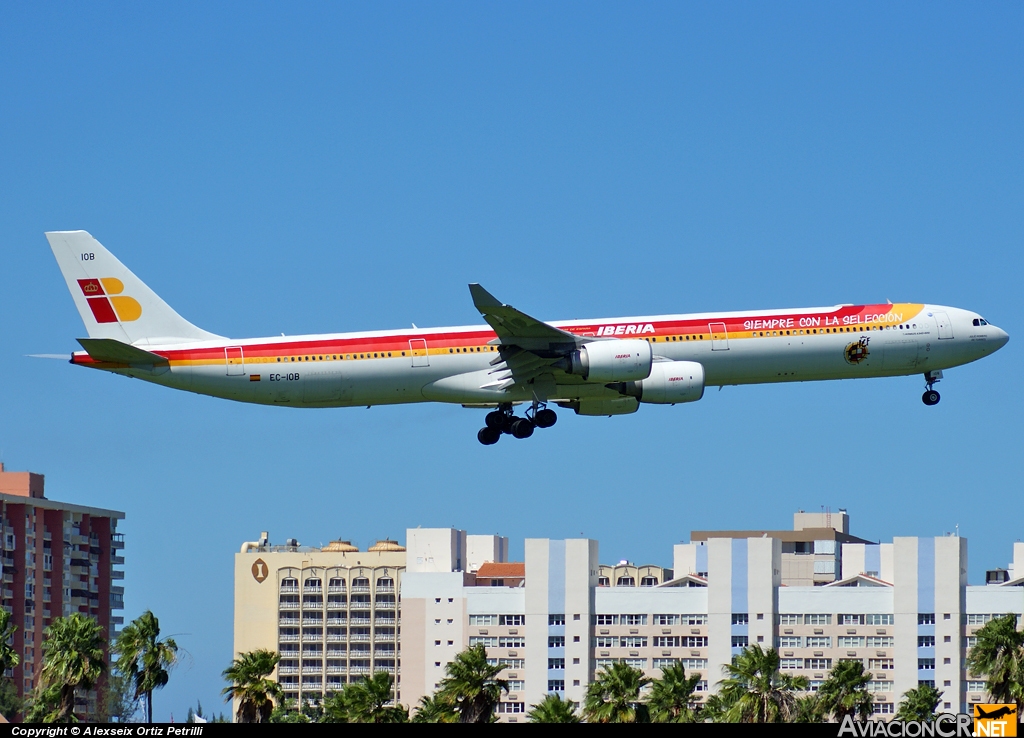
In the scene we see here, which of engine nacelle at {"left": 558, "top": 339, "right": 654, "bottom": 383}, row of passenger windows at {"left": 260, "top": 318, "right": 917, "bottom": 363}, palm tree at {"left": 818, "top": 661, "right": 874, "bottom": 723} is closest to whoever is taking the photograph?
row of passenger windows at {"left": 260, "top": 318, "right": 917, "bottom": 363}

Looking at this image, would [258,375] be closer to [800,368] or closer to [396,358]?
[396,358]

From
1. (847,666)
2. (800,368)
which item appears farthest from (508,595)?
(800,368)

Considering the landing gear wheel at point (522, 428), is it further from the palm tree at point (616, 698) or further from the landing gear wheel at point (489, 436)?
the palm tree at point (616, 698)

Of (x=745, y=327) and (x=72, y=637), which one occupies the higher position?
(x=745, y=327)

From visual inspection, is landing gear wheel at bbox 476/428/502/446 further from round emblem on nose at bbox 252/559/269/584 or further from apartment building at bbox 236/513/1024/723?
round emblem on nose at bbox 252/559/269/584

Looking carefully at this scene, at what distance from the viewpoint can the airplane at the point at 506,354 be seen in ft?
Result: 219

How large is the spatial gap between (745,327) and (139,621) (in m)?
28.9

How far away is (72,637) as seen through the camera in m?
72.4

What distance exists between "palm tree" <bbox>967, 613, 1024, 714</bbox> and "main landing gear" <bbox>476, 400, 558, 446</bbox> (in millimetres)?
21993

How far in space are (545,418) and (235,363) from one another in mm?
13126

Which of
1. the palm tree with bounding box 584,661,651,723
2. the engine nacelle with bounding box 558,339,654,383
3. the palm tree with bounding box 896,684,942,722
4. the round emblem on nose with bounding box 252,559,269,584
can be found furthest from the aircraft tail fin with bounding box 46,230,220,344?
the round emblem on nose with bounding box 252,559,269,584

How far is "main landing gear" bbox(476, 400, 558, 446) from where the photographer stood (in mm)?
70562

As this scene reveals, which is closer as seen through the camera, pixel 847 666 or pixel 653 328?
pixel 653 328

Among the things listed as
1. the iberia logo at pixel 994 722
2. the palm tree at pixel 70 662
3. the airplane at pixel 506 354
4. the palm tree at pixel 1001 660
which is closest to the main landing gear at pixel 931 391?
the airplane at pixel 506 354
